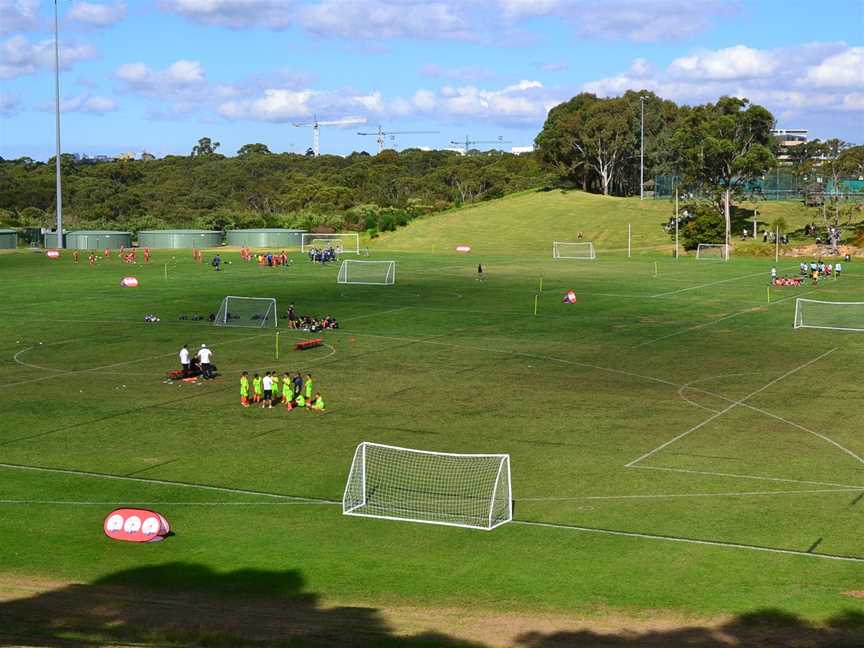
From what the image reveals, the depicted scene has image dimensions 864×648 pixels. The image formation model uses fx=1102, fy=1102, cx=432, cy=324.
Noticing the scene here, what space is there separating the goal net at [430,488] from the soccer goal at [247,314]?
3315 cm

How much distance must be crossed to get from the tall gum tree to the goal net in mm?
123231

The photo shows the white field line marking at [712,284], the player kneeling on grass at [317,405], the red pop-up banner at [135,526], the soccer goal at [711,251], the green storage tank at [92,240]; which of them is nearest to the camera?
the red pop-up banner at [135,526]

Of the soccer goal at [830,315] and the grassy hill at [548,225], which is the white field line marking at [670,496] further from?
the grassy hill at [548,225]

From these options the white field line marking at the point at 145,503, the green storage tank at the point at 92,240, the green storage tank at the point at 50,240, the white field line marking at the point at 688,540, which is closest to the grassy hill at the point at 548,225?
the green storage tank at the point at 92,240

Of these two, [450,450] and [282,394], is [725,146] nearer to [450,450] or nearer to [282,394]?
[282,394]

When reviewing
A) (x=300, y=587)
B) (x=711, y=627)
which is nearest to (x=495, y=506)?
(x=300, y=587)

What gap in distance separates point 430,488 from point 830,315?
1929 inches

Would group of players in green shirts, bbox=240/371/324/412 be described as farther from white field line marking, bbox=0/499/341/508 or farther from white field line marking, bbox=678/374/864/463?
white field line marking, bbox=678/374/864/463

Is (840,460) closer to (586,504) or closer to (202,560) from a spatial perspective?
(586,504)

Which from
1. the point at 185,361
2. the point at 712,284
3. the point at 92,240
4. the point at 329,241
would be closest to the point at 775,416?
the point at 185,361

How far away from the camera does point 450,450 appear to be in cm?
3575

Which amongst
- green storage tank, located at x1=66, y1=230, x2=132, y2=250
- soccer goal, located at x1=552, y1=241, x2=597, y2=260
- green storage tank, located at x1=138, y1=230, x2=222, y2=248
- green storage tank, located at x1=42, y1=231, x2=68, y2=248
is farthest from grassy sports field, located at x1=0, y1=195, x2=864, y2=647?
green storage tank, located at x1=138, y1=230, x2=222, y2=248

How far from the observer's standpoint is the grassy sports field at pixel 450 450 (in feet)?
70.7

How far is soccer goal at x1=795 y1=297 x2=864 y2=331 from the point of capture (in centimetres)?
6719
